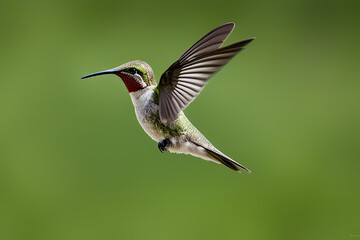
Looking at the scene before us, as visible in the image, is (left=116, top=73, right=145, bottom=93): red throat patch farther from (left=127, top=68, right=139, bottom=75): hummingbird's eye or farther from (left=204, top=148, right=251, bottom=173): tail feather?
(left=204, top=148, right=251, bottom=173): tail feather

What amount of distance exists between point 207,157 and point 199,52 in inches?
9.5

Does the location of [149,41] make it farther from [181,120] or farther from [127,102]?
[181,120]

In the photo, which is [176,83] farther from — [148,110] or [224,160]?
[224,160]

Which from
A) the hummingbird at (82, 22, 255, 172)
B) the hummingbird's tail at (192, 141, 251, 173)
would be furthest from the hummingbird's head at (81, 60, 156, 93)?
the hummingbird's tail at (192, 141, 251, 173)

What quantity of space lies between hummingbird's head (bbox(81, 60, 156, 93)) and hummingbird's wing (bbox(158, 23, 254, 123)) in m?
0.05

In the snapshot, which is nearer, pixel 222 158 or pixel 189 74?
pixel 189 74

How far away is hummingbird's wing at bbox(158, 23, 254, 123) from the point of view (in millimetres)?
523

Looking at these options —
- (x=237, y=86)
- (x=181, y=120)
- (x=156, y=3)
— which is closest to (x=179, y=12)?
(x=156, y=3)

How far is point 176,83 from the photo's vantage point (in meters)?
0.59

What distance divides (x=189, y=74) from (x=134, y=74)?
0.09 m

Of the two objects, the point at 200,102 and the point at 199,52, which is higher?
the point at 199,52

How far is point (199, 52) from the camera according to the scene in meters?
0.54

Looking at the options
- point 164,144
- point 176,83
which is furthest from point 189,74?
point 164,144

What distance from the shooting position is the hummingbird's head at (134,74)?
1.95 ft
